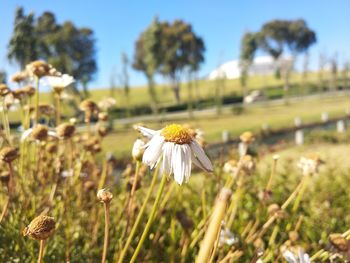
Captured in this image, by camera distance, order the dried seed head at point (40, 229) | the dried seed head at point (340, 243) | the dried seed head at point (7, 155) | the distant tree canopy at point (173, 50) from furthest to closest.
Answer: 1. the distant tree canopy at point (173, 50)
2. the dried seed head at point (7, 155)
3. the dried seed head at point (340, 243)
4. the dried seed head at point (40, 229)

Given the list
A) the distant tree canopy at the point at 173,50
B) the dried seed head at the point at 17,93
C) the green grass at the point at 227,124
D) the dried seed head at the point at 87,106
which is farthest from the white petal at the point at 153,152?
the distant tree canopy at the point at 173,50

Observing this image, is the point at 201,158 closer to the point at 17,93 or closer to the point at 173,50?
the point at 17,93

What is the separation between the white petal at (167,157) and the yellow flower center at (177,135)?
0.01 metres

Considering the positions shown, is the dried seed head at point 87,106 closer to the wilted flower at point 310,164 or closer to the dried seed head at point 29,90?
the dried seed head at point 29,90

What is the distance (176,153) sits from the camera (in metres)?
0.93

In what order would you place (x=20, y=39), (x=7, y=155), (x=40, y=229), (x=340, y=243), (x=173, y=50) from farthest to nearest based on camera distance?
1. (x=173, y=50)
2. (x=20, y=39)
3. (x=7, y=155)
4. (x=340, y=243)
5. (x=40, y=229)

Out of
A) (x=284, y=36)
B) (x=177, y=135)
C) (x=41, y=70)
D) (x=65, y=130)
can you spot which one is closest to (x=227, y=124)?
(x=41, y=70)

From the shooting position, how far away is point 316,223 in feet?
8.79

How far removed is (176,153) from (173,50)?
48360mm

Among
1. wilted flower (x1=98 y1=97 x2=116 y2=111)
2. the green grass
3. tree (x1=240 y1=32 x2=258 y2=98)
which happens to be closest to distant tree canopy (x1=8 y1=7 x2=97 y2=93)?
the green grass

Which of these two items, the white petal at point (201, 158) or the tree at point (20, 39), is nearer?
the white petal at point (201, 158)

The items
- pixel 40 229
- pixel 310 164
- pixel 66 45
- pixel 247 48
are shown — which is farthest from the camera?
pixel 247 48

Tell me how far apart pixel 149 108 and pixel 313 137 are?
1111 inches

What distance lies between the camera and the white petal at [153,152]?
94 centimetres
